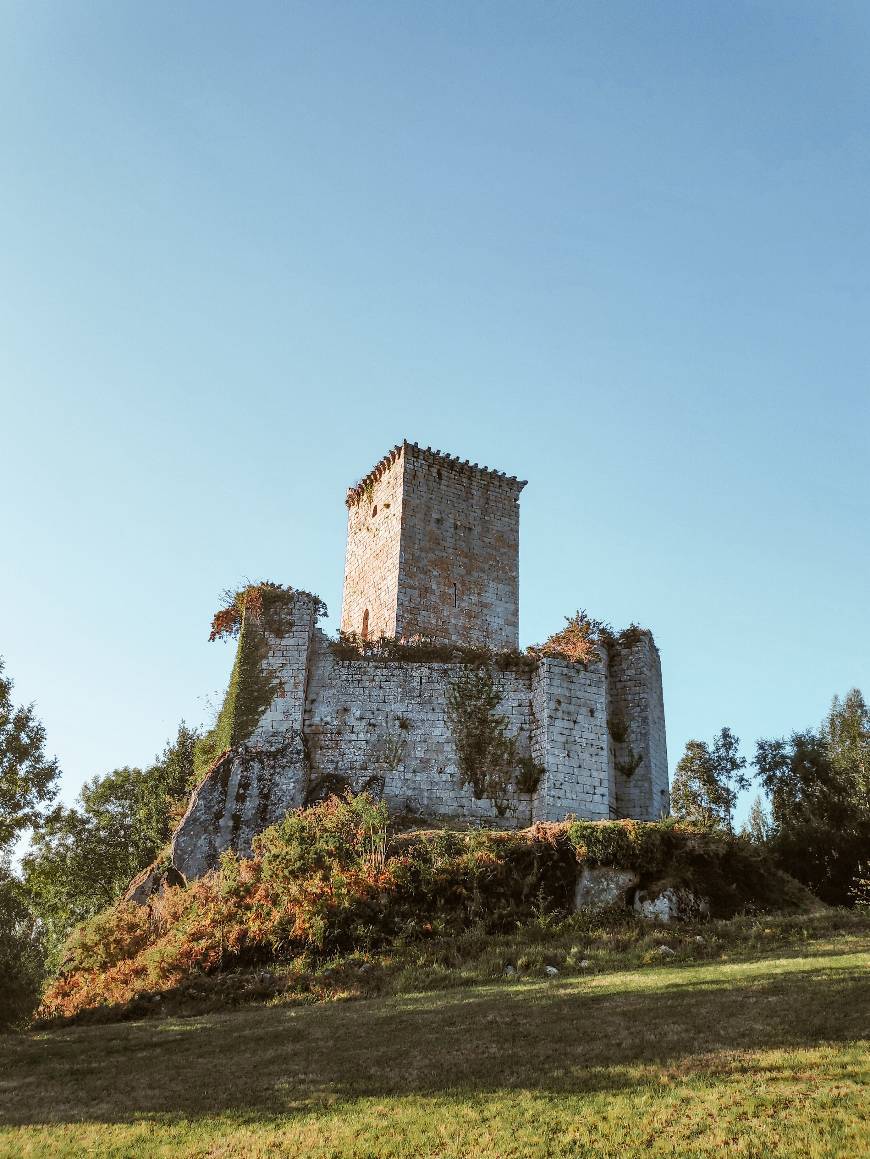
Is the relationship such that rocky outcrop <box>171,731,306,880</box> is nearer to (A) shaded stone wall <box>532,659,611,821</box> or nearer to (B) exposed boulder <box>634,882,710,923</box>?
(A) shaded stone wall <box>532,659,611,821</box>

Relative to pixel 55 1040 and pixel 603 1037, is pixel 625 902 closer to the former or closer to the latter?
pixel 603 1037

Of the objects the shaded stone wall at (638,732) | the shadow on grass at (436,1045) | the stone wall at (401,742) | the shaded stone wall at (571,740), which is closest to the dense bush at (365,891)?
the stone wall at (401,742)

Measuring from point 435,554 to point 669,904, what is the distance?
12.7 meters

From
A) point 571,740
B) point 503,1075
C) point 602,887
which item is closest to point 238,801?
point 571,740

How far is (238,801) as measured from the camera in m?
18.7

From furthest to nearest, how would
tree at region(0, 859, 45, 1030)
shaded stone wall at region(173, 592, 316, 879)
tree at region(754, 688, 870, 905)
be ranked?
tree at region(754, 688, 870, 905)
shaded stone wall at region(173, 592, 316, 879)
tree at region(0, 859, 45, 1030)

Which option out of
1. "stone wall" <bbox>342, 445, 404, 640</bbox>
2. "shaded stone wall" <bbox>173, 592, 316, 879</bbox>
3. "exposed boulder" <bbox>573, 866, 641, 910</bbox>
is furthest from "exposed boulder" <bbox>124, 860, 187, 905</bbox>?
"stone wall" <bbox>342, 445, 404, 640</bbox>

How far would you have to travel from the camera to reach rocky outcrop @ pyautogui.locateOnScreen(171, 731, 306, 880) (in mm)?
18234

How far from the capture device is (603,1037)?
9180 mm

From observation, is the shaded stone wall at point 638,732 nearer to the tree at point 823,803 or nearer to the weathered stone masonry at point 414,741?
the weathered stone masonry at point 414,741

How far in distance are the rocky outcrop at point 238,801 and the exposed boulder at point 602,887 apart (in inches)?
235

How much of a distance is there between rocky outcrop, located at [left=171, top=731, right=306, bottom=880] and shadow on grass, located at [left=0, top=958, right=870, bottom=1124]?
19.9 ft

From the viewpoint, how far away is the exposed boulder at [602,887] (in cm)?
1532

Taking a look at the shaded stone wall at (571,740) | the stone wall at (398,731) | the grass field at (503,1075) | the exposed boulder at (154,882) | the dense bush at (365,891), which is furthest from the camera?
the stone wall at (398,731)
